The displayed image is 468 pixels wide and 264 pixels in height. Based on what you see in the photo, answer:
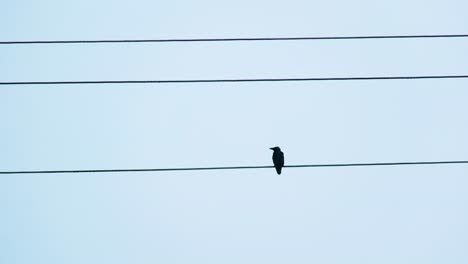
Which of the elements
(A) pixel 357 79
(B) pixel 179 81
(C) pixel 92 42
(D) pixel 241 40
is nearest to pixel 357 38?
(A) pixel 357 79

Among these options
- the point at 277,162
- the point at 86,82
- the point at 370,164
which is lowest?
the point at 370,164

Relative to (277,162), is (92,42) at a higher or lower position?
lower

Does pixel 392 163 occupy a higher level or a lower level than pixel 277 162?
lower

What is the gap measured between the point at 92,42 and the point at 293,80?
218 centimetres

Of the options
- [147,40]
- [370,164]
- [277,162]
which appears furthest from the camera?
[277,162]

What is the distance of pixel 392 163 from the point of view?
33.4 feet

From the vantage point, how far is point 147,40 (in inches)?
370

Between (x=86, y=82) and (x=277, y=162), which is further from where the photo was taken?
(x=277, y=162)

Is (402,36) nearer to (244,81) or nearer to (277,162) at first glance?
(244,81)

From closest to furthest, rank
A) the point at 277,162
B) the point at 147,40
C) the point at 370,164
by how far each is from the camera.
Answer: the point at 147,40 < the point at 370,164 < the point at 277,162

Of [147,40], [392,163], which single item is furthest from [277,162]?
[147,40]

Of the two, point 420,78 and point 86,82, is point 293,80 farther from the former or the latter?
point 86,82

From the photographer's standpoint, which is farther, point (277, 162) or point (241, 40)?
point (277, 162)

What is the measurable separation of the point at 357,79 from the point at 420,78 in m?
0.67
